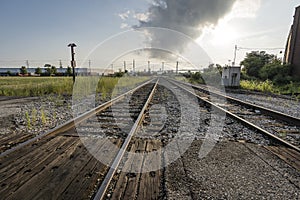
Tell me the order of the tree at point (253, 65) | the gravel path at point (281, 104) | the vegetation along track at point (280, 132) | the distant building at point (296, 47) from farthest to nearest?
1. the tree at point (253, 65)
2. the distant building at point (296, 47)
3. the gravel path at point (281, 104)
4. the vegetation along track at point (280, 132)

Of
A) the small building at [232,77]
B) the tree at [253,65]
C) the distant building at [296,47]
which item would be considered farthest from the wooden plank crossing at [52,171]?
the tree at [253,65]

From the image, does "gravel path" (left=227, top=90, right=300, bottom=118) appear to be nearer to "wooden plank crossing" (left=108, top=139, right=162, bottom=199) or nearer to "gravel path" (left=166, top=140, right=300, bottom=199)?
"gravel path" (left=166, top=140, right=300, bottom=199)

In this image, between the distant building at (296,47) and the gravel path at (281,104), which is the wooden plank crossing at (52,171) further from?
the distant building at (296,47)

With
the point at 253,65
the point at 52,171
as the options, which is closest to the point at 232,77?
the point at 253,65

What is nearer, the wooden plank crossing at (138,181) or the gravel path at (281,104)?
the wooden plank crossing at (138,181)

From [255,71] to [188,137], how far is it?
1190 inches

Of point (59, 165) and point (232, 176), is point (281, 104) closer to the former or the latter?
point (232, 176)

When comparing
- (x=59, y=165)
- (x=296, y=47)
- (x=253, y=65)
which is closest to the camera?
(x=59, y=165)

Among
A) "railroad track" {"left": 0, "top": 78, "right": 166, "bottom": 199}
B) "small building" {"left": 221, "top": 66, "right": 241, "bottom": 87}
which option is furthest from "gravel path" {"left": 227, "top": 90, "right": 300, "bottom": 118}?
"small building" {"left": 221, "top": 66, "right": 241, "bottom": 87}

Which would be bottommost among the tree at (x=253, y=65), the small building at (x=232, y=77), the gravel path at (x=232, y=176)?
the gravel path at (x=232, y=176)

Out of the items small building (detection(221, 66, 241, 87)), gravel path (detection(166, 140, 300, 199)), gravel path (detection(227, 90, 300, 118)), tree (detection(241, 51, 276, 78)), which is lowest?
gravel path (detection(227, 90, 300, 118))

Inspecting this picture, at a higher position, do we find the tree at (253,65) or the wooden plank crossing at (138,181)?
the tree at (253,65)

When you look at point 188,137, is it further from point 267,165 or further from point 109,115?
point 109,115

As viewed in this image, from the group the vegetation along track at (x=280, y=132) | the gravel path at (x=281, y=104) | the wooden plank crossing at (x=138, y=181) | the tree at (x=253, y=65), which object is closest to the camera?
the wooden plank crossing at (x=138, y=181)
